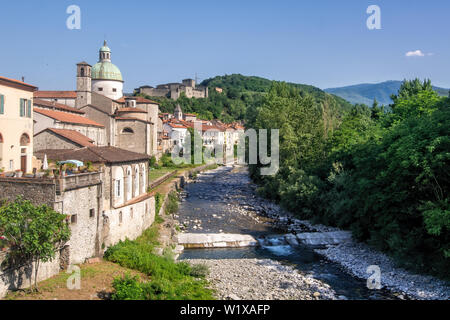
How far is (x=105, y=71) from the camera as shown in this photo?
191 ft

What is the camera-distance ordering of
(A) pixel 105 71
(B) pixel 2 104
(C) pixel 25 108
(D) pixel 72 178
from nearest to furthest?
(D) pixel 72 178 < (B) pixel 2 104 < (C) pixel 25 108 < (A) pixel 105 71

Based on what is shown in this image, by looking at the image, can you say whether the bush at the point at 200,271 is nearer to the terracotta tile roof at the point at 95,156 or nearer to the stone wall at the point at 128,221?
the stone wall at the point at 128,221

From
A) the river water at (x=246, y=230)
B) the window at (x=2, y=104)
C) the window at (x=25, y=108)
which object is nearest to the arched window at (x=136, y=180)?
the river water at (x=246, y=230)

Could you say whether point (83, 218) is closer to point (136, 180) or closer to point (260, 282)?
point (260, 282)

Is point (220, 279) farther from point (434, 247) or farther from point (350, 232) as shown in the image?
point (350, 232)

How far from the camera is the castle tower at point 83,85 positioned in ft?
174

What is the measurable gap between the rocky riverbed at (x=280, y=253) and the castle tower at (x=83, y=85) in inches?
913

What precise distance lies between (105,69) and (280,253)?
4629cm

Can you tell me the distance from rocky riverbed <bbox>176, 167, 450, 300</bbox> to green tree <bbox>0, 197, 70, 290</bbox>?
7.41 m

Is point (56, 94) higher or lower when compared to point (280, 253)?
higher

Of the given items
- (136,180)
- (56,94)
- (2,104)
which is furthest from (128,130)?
(2,104)

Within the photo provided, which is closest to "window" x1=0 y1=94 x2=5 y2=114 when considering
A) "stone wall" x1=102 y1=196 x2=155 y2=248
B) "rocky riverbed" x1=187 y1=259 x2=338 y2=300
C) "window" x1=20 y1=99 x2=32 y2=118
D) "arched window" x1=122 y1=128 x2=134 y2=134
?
"window" x1=20 y1=99 x2=32 y2=118

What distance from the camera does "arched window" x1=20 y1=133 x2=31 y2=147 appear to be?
22.2 metres
